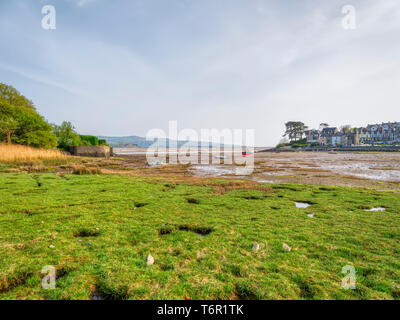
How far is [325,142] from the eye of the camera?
145875 mm

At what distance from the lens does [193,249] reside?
5.12 meters

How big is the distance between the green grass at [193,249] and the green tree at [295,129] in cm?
16541

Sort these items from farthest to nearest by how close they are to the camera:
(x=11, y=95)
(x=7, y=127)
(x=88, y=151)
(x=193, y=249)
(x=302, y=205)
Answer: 1. (x=88, y=151)
2. (x=11, y=95)
3. (x=7, y=127)
4. (x=302, y=205)
5. (x=193, y=249)

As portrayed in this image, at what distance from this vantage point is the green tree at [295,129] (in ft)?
506

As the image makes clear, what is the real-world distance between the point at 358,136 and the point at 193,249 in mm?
176954

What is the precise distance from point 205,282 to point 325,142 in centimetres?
17470

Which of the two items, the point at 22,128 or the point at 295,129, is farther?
the point at 295,129

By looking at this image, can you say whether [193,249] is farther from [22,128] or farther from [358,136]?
[358,136]

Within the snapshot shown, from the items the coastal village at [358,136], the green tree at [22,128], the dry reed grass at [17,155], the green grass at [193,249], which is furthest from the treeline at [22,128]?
the coastal village at [358,136]

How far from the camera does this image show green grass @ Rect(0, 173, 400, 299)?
3584 millimetres

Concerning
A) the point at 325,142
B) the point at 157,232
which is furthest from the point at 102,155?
the point at 325,142

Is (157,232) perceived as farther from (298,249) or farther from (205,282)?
(298,249)

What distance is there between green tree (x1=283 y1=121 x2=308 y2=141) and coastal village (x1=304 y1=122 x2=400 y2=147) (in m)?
4.12

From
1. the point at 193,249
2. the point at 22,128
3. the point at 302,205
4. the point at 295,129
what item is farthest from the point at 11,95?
the point at 295,129
